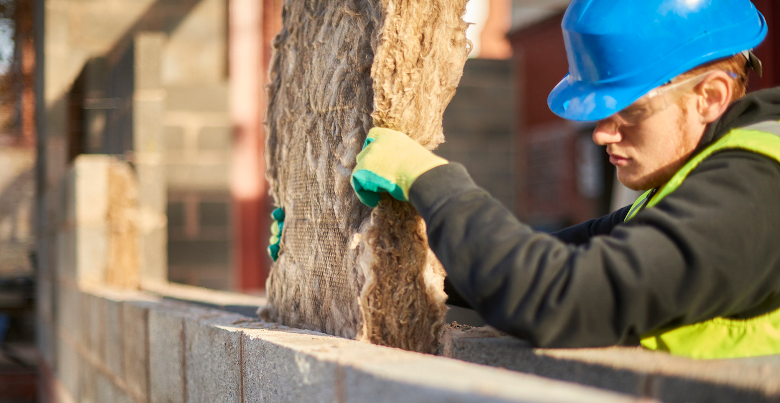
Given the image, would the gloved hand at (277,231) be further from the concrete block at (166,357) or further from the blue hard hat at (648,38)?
the blue hard hat at (648,38)

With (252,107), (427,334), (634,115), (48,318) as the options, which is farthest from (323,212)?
(48,318)

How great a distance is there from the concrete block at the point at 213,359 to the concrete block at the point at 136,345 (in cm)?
63

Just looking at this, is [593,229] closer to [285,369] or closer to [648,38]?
[648,38]

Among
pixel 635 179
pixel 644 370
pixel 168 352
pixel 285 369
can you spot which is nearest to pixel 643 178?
pixel 635 179

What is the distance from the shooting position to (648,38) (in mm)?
1323

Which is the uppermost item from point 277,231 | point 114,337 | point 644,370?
point 277,231

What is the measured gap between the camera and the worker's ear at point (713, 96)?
132 cm

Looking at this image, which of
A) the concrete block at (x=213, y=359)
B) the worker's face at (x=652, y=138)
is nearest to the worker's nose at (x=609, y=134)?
the worker's face at (x=652, y=138)

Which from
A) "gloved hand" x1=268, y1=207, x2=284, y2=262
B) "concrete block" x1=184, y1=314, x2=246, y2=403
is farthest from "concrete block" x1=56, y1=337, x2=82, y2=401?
"gloved hand" x1=268, y1=207, x2=284, y2=262

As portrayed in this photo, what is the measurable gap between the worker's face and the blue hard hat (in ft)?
0.13

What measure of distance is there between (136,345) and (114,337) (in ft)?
1.74

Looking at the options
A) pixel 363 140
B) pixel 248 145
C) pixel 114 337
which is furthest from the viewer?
pixel 248 145

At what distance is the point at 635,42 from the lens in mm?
1331

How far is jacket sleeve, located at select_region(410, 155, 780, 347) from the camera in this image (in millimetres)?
1099
